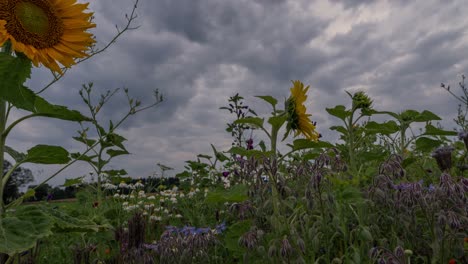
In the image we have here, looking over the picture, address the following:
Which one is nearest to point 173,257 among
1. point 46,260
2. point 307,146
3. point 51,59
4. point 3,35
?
point 307,146

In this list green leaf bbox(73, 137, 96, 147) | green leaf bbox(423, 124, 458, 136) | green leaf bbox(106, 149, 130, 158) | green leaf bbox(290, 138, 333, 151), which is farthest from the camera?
green leaf bbox(106, 149, 130, 158)

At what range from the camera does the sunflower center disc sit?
92.8 inches

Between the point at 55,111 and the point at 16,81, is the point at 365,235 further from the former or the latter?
the point at 16,81

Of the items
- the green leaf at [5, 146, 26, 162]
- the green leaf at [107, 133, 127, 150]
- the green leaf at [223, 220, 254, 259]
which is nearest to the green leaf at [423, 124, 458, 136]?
the green leaf at [223, 220, 254, 259]

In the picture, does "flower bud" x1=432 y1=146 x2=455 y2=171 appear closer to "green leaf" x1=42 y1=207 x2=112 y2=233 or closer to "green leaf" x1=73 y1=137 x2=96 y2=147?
"green leaf" x1=42 y1=207 x2=112 y2=233

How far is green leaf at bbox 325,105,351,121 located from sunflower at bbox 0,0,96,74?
1745 millimetres

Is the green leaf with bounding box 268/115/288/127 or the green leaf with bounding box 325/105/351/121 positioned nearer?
the green leaf with bounding box 268/115/288/127

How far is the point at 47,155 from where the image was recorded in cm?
254

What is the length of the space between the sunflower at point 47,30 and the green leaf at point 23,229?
0.76 m

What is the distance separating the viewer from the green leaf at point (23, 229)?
2040mm

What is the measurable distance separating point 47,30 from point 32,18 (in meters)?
0.12

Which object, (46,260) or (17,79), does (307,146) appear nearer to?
(17,79)

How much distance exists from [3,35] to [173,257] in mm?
1713

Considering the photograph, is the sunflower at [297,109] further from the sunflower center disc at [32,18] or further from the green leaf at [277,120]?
the sunflower center disc at [32,18]
